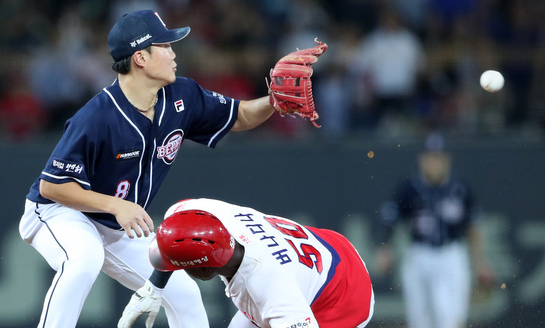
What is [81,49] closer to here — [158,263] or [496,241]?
[496,241]

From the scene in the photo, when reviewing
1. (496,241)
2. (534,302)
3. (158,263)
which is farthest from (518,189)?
(158,263)

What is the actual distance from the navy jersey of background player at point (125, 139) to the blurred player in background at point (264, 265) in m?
0.57

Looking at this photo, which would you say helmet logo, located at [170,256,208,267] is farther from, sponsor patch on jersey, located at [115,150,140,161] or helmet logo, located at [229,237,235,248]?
sponsor patch on jersey, located at [115,150,140,161]

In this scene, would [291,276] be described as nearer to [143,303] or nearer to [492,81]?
[143,303]

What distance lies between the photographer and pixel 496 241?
295 inches

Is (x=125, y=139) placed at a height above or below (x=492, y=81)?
above

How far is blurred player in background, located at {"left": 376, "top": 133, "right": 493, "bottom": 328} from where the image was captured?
7344 millimetres

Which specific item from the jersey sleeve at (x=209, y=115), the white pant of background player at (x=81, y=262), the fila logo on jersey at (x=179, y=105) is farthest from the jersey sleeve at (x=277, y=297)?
the jersey sleeve at (x=209, y=115)

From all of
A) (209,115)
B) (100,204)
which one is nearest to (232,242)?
(100,204)

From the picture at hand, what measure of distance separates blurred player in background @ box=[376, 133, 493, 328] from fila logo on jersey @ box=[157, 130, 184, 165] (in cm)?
305

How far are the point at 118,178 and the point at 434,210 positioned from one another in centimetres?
377

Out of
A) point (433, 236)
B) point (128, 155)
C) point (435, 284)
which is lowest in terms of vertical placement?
point (435, 284)

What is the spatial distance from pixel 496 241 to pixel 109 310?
3.77 meters

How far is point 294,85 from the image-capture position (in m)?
4.80
